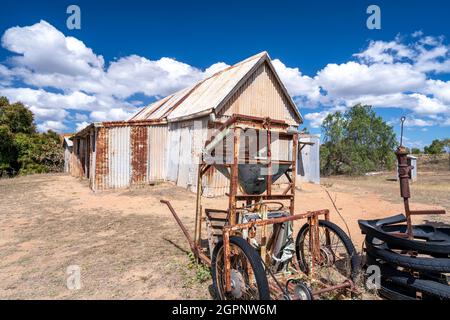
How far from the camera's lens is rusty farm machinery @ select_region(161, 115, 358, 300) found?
9.83 feet

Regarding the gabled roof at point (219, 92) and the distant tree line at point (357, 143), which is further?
the distant tree line at point (357, 143)

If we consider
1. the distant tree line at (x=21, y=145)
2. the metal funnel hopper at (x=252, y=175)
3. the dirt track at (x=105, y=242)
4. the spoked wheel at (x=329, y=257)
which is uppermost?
the distant tree line at (x=21, y=145)

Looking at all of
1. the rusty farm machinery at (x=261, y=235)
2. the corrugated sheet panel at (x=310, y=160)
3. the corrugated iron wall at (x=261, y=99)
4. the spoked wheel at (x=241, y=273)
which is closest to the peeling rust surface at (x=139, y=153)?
the corrugated iron wall at (x=261, y=99)

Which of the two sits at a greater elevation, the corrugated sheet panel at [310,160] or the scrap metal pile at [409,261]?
the corrugated sheet panel at [310,160]

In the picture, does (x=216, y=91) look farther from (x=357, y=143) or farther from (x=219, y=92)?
(x=357, y=143)

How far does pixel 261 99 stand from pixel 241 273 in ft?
36.1

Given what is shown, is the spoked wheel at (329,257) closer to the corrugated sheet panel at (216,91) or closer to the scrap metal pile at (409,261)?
the scrap metal pile at (409,261)

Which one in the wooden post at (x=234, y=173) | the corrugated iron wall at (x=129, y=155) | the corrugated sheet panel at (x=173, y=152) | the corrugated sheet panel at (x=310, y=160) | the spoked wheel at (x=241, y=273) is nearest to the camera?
the spoked wheel at (x=241, y=273)

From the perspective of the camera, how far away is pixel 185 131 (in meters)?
12.9

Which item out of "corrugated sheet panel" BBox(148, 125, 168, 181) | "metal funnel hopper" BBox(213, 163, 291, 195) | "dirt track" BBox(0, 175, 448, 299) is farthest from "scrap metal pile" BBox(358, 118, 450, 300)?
"corrugated sheet panel" BBox(148, 125, 168, 181)

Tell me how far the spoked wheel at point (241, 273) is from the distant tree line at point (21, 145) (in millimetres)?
22850

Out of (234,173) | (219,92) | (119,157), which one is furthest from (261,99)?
(234,173)

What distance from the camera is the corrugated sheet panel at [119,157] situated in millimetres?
12414
